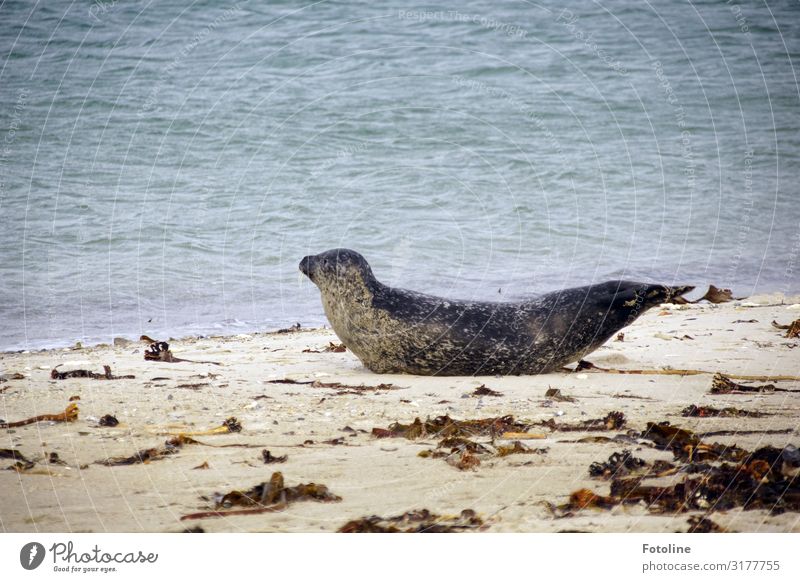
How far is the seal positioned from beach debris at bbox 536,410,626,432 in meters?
1.53

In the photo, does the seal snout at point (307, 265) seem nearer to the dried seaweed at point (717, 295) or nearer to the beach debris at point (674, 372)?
the beach debris at point (674, 372)

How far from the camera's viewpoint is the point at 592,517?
157 inches

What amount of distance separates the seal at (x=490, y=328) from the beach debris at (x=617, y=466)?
2.48 meters

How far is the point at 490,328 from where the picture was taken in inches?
279

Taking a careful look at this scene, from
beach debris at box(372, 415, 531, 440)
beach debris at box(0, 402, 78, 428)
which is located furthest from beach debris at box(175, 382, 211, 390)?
beach debris at box(372, 415, 531, 440)

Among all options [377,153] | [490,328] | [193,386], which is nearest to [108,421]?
[193,386]

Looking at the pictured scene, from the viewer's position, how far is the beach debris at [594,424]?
17.6 feet

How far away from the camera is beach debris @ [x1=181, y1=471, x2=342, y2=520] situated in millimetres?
4043

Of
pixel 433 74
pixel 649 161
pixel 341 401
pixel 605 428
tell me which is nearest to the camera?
pixel 605 428

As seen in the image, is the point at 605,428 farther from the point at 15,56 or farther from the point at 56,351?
the point at 15,56

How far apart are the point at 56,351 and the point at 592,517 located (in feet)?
20.7

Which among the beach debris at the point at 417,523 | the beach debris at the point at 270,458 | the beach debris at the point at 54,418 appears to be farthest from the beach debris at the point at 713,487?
the beach debris at the point at 54,418

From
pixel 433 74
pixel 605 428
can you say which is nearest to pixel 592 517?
pixel 605 428
